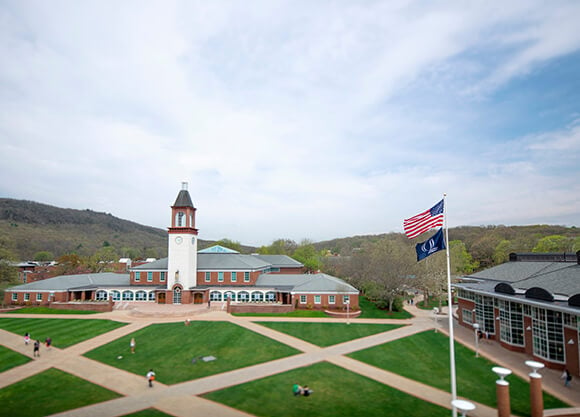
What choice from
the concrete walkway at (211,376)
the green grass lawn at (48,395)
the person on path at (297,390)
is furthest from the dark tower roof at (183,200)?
the person on path at (297,390)

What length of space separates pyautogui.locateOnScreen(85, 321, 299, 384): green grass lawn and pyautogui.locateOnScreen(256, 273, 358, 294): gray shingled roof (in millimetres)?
14599

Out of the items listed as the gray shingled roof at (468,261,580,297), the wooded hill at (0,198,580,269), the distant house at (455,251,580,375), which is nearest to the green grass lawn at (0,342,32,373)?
the distant house at (455,251,580,375)

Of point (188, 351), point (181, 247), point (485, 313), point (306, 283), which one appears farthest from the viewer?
point (181, 247)

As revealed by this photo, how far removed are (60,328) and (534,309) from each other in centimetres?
4346

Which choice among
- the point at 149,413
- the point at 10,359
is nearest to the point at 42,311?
the point at 10,359

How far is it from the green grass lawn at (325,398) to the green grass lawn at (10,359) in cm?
1579

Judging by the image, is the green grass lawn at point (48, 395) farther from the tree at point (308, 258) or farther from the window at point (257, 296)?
the tree at point (308, 258)

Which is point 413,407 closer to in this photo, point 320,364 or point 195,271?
point 320,364

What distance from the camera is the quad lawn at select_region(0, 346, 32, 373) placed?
2402cm

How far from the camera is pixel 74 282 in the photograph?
51.0 meters

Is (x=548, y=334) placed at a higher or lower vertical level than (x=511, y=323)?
higher

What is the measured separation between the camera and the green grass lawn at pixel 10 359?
24.0m

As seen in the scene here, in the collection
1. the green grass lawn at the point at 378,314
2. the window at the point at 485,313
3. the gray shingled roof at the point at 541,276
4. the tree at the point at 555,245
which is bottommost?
the green grass lawn at the point at 378,314

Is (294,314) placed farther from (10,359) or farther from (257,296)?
(10,359)
